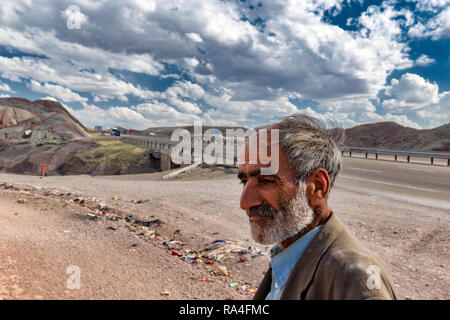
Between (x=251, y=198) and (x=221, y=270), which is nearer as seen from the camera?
(x=251, y=198)

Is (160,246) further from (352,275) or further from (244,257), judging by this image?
(352,275)

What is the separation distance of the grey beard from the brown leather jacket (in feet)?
0.79

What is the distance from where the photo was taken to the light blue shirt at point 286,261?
5.18 ft

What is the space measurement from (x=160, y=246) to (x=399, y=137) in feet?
206

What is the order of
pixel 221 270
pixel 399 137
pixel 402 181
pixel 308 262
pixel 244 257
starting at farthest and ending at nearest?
1. pixel 399 137
2. pixel 402 181
3. pixel 244 257
4. pixel 221 270
5. pixel 308 262

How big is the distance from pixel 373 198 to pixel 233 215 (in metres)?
6.07

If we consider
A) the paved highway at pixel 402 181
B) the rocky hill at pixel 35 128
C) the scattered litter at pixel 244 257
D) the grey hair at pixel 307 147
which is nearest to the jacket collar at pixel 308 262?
the grey hair at pixel 307 147

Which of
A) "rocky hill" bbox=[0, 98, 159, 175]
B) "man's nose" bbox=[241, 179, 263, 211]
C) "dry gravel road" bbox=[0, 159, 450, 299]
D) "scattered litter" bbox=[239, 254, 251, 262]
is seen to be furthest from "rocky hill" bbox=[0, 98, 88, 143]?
"man's nose" bbox=[241, 179, 263, 211]

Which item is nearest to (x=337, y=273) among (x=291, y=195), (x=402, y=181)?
(x=291, y=195)

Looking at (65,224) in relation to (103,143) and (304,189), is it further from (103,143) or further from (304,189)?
(103,143)

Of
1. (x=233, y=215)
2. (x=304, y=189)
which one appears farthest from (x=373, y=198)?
(x=304, y=189)

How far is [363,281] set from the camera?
3.86ft

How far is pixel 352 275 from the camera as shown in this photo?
1.20 meters

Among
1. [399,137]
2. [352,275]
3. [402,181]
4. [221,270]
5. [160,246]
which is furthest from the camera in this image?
[399,137]
